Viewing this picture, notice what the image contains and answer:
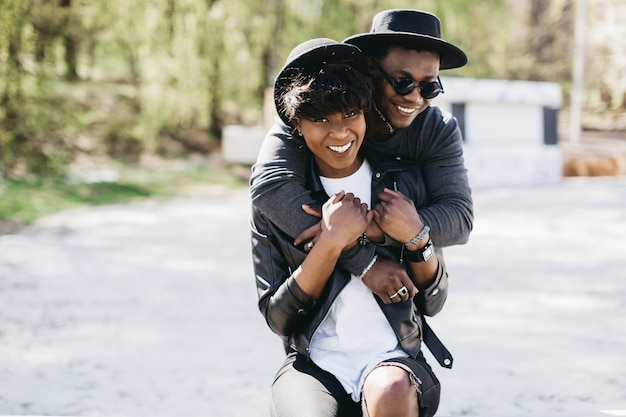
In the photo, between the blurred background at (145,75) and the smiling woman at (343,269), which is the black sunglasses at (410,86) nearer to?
the smiling woman at (343,269)

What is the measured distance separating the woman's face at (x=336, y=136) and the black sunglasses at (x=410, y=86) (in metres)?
0.15

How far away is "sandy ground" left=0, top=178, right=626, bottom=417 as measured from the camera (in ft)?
10.2

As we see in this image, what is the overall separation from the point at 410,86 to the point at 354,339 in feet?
2.20

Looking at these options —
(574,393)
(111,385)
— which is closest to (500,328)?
(574,393)

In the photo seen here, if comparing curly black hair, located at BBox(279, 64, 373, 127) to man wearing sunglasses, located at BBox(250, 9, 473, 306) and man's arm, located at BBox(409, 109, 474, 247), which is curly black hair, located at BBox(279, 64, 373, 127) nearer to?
man wearing sunglasses, located at BBox(250, 9, 473, 306)

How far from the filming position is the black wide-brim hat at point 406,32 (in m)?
2.03

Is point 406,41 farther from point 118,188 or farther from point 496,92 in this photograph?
point 496,92

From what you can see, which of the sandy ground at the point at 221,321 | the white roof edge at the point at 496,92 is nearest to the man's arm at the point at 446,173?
the sandy ground at the point at 221,321

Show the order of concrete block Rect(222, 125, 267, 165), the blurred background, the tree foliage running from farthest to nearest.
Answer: concrete block Rect(222, 125, 267, 165)
the tree foliage
the blurred background

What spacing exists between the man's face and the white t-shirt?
0.45m

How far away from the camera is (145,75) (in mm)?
12609

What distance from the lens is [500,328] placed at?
413 cm

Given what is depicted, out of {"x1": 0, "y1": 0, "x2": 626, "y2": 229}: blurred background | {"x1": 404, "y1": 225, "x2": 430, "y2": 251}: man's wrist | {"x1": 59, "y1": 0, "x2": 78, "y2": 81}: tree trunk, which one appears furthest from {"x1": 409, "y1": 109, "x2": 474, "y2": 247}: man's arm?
{"x1": 59, "y1": 0, "x2": 78, "y2": 81}: tree trunk

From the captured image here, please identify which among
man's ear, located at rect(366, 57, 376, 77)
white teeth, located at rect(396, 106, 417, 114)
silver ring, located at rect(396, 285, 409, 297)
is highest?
man's ear, located at rect(366, 57, 376, 77)
